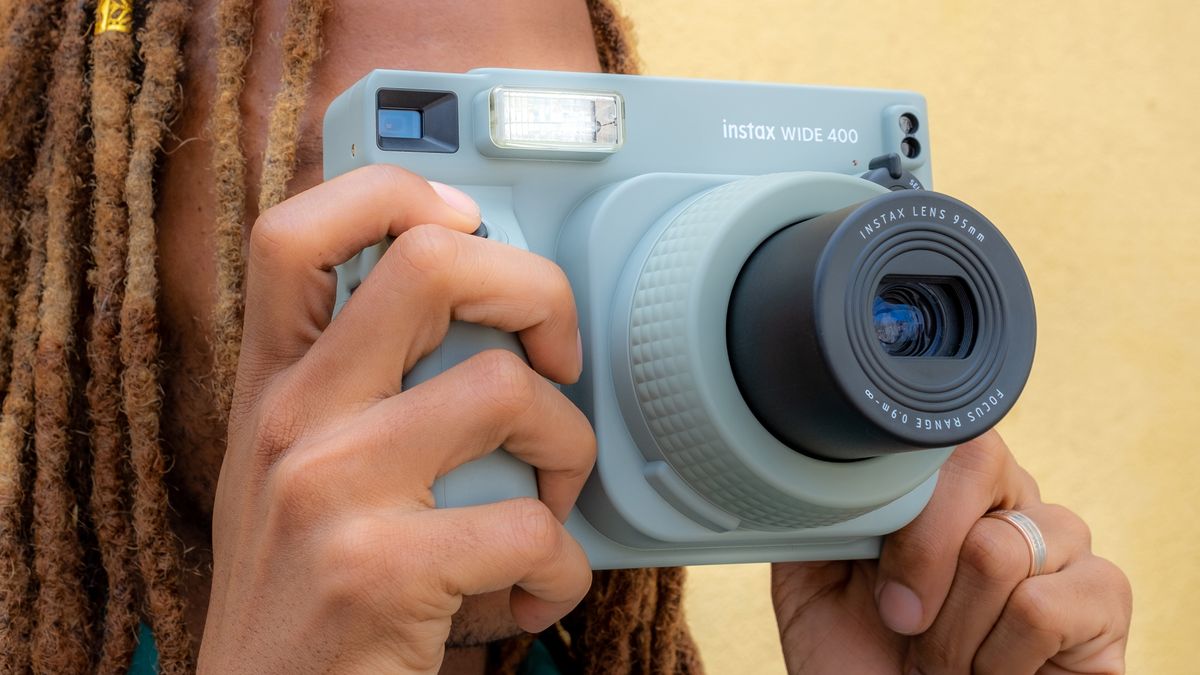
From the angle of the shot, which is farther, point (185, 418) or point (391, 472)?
point (185, 418)

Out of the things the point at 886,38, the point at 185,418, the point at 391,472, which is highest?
the point at 886,38

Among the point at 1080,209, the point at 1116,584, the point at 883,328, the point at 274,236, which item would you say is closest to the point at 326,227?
the point at 274,236

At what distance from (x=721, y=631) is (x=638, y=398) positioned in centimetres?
68

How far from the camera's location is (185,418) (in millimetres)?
722

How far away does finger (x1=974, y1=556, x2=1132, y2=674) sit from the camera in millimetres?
600

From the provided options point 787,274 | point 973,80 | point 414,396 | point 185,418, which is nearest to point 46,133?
point 185,418

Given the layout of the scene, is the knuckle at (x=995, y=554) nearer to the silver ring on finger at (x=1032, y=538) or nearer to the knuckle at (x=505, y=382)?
the silver ring on finger at (x=1032, y=538)

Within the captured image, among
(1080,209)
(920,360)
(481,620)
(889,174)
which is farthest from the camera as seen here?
(1080,209)

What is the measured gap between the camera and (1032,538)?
615 mm

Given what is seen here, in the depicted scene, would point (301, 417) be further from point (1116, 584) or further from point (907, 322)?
point (1116, 584)

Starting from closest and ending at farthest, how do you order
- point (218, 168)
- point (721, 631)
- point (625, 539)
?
point (625, 539)
point (218, 168)
point (721, 631)

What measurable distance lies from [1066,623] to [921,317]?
0.74 ft

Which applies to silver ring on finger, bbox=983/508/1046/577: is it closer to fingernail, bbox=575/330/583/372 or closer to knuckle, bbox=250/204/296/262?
fingernail, bbox=575/330/583/372

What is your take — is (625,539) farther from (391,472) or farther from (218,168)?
(218,168)
